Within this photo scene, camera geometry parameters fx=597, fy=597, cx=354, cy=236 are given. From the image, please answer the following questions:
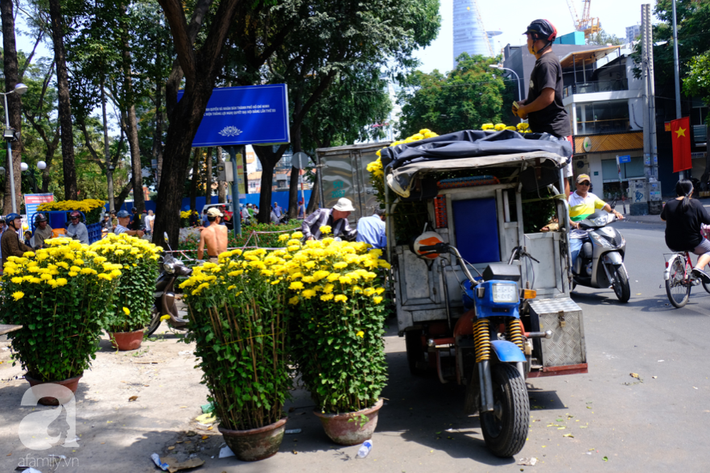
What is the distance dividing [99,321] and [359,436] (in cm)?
272

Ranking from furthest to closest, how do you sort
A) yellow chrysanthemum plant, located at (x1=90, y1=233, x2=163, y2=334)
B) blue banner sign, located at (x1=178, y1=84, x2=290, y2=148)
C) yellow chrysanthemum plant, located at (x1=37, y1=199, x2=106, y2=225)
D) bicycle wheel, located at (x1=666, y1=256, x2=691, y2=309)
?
yellow chrysanthemum plant, located at (x1=37, y1=199, x2=106, y2=225) → blue banner sign, located at (x1=178, y1=84, x2=290, y2=148) → bicycle wheel, located at (x1=666, y1=256, x2=691, y2=309) → yellow chrysanthemum plant, located at (x1=90, y1=233, x2=163, y2=334)

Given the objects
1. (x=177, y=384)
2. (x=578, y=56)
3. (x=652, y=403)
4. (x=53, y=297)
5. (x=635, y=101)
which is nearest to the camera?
(x=652, y=403)

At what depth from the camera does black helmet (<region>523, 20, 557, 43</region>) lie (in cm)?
637

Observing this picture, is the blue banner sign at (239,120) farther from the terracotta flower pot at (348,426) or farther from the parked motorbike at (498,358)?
the terracotta flower pot at (348,426)

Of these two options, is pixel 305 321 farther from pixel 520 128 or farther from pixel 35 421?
pixel 520 128

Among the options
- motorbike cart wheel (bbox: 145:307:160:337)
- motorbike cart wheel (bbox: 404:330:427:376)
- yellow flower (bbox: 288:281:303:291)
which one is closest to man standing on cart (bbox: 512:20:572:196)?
motorbike cart wheel (bbox: 404:330:427:376)

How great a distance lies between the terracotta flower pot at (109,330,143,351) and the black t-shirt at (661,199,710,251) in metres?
7.43

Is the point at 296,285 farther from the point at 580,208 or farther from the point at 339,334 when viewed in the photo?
the point at 580,208

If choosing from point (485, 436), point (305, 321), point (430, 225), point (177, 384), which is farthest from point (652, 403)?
point (177, 384)

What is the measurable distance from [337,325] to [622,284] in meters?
6.10

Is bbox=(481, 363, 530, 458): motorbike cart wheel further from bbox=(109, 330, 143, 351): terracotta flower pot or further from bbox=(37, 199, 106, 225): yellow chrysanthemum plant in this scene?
bbox=(37, 199, 106, 225): yellow chrysanthemum plant

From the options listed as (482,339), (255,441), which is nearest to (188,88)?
(255,441)

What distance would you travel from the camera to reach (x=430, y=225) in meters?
5.42

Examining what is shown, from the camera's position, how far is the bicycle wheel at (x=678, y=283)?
8141 mm
